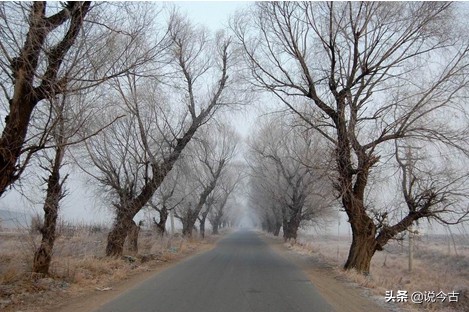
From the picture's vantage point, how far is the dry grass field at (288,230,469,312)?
11.4 meters

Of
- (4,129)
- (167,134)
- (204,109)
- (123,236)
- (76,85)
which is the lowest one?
(123,236)

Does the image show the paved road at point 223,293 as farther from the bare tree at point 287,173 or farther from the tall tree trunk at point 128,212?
the bare tree at point 287,173

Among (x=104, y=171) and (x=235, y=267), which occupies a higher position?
(x=104, y=171)

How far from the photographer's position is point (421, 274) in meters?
23.2

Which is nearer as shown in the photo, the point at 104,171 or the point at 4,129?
the point at 4,129

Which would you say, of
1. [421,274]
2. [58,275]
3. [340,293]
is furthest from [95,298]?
[421,274]

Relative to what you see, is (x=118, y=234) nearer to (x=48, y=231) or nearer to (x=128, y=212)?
(x=128, y=212)

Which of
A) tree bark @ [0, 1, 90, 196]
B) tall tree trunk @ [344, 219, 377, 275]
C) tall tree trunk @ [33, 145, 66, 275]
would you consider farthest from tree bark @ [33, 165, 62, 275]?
tall tree trunk @ [344, 219, 377, 275]

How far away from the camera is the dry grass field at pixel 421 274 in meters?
11.4

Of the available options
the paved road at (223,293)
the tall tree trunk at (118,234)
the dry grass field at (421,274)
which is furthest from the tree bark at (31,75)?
the tall tree trunk at (118,234)

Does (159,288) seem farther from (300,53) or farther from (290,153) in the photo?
(290,153)

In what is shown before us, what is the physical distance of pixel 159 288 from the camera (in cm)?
1086

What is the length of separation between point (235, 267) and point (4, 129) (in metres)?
9.97

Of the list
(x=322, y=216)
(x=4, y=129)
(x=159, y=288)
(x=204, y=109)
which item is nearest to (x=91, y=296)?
(x=159, y=288)
